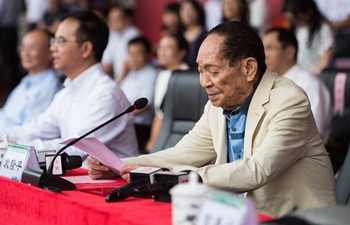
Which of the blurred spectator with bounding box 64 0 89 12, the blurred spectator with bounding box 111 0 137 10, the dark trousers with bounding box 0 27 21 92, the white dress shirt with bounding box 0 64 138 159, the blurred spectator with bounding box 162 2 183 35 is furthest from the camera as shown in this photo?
the blurred spectator with bounding box 111 0 137 10

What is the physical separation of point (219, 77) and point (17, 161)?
679 millimetres

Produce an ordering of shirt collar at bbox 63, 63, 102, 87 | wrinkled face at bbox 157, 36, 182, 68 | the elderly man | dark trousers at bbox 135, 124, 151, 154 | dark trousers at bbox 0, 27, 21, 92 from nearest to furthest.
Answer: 1. the elderly man
2. shirt collar at bbox 63, 63, 102, 87
3. dark trousers at bbox 135, 124, 151, 154
4. wrinkled face at bbox 157, 36, 182, 68
5. dark trousers at bbox 0, 27, 21, 92

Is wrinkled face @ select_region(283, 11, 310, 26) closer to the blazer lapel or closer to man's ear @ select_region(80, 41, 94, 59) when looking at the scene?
man's ear @ select_region(80, 41, 94, 59)

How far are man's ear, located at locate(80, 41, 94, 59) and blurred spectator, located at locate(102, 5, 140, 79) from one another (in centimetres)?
324

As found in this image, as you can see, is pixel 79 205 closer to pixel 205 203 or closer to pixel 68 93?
pixel 205 203

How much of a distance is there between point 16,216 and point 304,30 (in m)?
3.31

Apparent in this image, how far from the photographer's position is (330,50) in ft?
16.5

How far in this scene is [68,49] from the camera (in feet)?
11.3

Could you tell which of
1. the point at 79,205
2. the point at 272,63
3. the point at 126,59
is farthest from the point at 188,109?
the point at 126,59

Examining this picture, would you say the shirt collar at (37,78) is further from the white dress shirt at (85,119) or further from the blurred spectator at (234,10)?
the blurred spectator at (234,10)

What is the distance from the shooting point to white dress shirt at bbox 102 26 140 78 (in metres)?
6.77

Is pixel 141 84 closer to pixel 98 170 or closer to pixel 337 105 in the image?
pixel 337 105

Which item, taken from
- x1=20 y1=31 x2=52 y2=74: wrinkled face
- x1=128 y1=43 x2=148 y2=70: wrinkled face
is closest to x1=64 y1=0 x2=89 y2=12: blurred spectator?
x1=128 y1=43 x2=148 y2=70: wrinkled face

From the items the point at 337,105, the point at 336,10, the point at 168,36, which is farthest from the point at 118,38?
the point at 337,105
